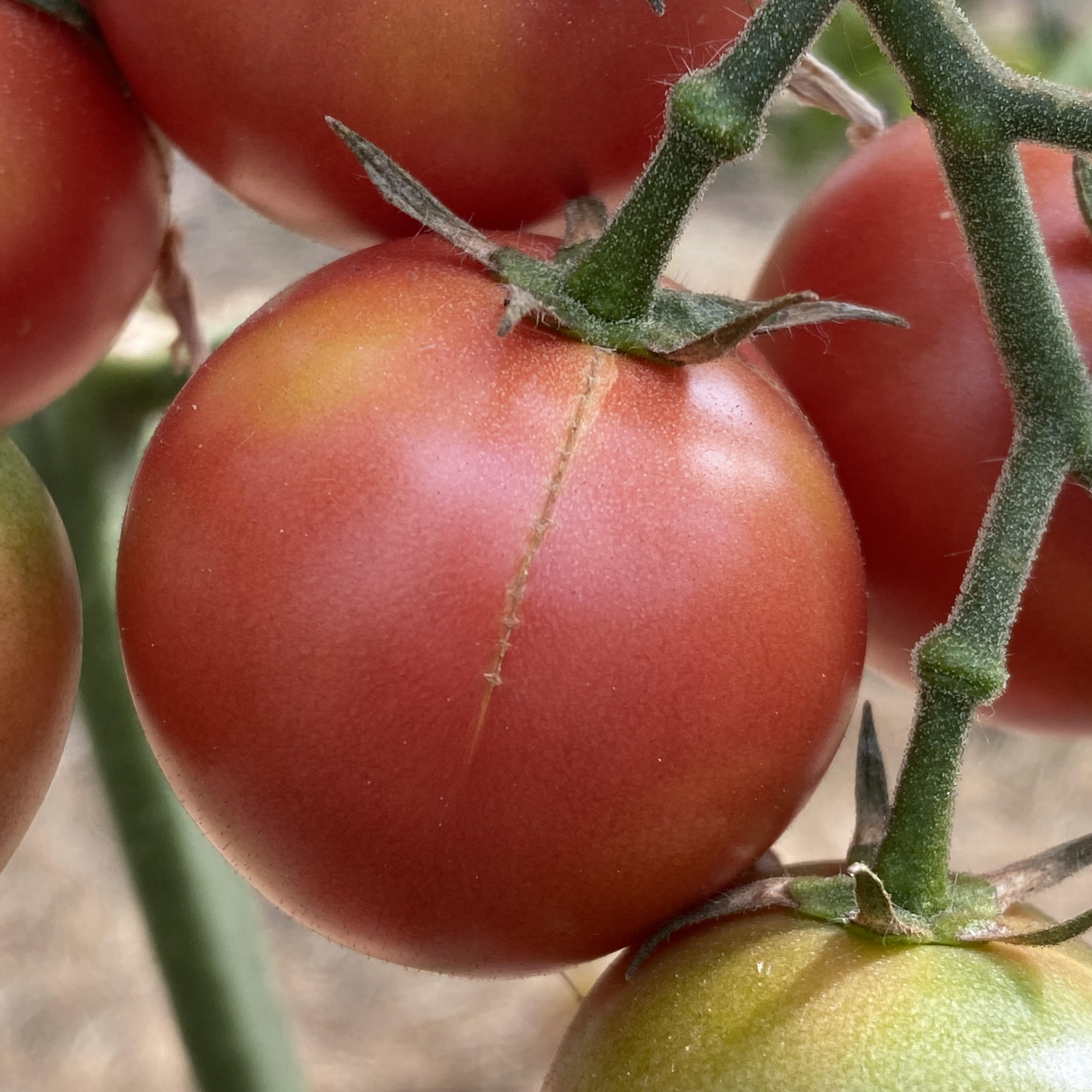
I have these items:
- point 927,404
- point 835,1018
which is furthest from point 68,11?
point 835,1018

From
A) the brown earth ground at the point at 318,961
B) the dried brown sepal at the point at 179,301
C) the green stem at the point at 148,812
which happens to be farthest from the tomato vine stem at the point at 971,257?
the brown earth ground at the point at 318,961

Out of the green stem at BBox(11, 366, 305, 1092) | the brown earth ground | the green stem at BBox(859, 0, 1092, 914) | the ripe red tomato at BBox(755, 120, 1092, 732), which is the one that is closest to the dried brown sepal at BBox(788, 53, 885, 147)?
the ripe red tomato at BBox(755, 120, 1092, 732)

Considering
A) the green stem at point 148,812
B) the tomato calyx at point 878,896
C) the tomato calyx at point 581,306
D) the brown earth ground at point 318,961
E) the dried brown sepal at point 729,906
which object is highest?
the tomato calyx at point 581,306

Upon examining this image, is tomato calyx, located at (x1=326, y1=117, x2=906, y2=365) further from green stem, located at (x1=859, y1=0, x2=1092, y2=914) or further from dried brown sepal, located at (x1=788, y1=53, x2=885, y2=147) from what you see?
dried brown sepal, located at (x1=788, y1=53, x2=885, y2=147)

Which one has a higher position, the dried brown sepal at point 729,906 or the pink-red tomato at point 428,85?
the pink-red tomato at point 428,85

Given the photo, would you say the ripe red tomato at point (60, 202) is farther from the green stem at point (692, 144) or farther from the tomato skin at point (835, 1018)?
the tomato skin at point (835, 1018)

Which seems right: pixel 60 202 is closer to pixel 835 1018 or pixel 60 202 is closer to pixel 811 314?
pixel 811 314
